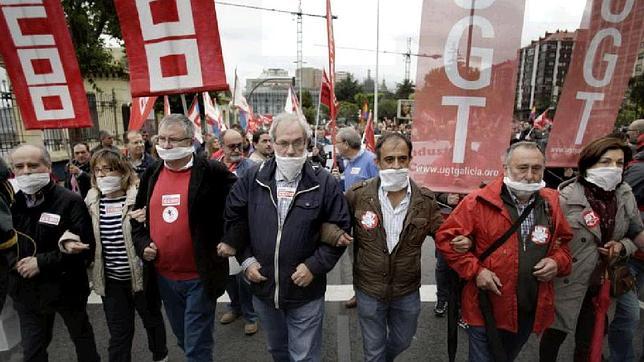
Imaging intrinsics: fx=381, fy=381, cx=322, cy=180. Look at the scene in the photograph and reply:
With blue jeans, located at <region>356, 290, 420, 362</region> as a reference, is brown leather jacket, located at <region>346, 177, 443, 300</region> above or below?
above

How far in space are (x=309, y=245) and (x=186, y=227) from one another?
0.86 metres

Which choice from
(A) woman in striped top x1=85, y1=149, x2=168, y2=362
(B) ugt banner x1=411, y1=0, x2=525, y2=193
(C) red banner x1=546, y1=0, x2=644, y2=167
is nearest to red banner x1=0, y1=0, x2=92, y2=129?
(A) woman in striped top x1=85, y1=149, x2=168, y2=362

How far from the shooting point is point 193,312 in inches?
104

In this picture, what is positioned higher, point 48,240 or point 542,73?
point 542,73

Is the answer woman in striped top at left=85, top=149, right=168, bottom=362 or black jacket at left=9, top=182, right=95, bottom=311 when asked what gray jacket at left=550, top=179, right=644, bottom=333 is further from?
black jacket at left=9, top=182, right=95, bottom=311

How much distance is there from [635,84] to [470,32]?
41636 mm

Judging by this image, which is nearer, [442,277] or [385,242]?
[385,242]

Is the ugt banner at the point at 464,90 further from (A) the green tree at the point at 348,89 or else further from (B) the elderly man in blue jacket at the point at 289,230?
(A) the green tree at the point at 348,89

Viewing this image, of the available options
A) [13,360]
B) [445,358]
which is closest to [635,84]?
[445,358]

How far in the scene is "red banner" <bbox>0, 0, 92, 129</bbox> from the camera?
3.11 metres

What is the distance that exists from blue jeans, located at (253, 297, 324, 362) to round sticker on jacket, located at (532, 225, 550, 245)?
133 cm

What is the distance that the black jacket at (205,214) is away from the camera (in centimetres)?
254

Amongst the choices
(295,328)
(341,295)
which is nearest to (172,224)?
(295,328)

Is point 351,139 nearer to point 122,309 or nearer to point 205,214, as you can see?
point 205,214
